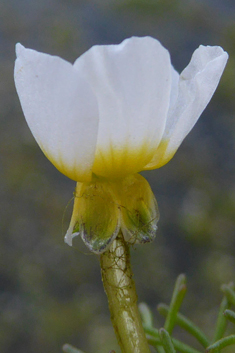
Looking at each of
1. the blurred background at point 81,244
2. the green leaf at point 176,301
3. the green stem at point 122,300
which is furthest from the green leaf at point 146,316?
the blurred background at point 81,244

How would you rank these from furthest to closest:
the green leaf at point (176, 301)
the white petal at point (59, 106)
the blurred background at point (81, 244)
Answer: the blurred background at point (81, 244)
the green leaf at point (176, 301)
the white petal at point (59, 106)

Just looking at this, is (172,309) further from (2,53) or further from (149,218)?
(2,53)

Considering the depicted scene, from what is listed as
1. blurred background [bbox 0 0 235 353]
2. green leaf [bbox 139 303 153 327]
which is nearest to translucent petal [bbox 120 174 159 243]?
green leaf [bbox 139 303 153 327]

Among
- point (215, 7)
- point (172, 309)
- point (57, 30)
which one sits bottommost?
point (172, 309)

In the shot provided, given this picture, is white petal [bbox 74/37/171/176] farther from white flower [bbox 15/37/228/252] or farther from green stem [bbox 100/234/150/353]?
green stem [bbox 100/234/150/353]

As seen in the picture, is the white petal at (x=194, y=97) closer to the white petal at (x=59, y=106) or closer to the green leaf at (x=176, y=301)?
the white petal at (x=59, y=106)

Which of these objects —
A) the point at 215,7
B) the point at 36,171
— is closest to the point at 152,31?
the point at 215,7
